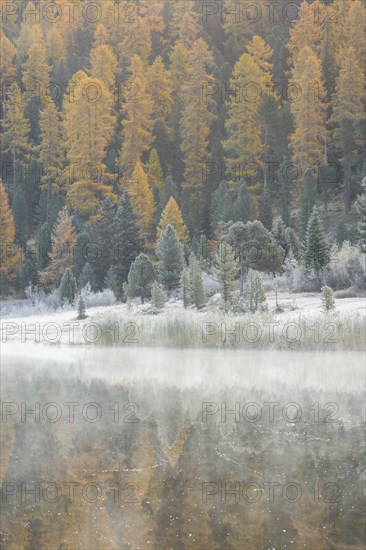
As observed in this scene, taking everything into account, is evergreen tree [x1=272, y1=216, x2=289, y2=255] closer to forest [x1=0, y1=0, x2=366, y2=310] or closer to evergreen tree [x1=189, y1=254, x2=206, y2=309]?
forest [x1=0, y1=0, x2=366, y2=310]

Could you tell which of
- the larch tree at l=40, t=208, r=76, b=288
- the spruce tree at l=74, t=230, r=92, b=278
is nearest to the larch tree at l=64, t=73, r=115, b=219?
the larch tree at l=40, t=208, r=76, b=288

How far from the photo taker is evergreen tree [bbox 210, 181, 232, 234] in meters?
46.8

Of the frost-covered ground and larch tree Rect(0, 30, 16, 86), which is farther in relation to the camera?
larch tree Rect(0, 30, 16, 86)

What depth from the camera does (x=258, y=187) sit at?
174 ft

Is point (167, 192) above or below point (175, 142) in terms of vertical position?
below

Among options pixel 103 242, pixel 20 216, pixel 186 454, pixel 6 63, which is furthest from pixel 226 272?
pixel 6 63

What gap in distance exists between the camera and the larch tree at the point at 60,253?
4538cm

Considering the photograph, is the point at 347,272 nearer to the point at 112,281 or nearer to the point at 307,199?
the point at 112,281

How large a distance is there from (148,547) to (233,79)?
185 ft

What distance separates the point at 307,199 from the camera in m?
44.9

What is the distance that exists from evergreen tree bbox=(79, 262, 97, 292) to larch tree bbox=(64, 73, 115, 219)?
13.1m

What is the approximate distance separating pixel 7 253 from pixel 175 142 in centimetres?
1822

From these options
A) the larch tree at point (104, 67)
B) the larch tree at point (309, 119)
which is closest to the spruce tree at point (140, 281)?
the larch tree at point (309, 119)

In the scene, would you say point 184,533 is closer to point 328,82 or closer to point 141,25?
point 328,82
